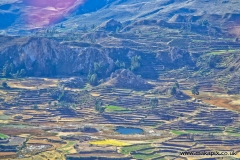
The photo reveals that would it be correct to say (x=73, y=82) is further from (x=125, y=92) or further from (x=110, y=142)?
(x=110, y=142)

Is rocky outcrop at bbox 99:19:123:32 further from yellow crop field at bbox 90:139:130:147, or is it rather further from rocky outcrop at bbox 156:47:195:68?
yellow crop field at bbox 90:139:130:147

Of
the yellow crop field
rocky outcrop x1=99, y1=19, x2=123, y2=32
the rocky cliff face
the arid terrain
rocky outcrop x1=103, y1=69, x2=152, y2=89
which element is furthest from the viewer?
rocky outcrop x1=99, y1=19, x2=123, y2=32

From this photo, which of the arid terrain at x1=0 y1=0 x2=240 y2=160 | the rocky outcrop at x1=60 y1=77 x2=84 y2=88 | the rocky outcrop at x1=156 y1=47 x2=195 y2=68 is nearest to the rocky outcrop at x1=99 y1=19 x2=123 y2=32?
the arid terrain at x1=0 y1=0 x2=240 y2=160

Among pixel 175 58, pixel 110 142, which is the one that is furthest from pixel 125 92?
pixel 110 142

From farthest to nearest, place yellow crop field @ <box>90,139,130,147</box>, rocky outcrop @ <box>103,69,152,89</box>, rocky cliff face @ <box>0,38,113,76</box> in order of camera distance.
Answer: rocky cliff face @ <box>0,38,113,76</box> < rocky outcrop @ <box>103,69,152,89</box> < yellow crop field @ <box>90,139,130,147</box>

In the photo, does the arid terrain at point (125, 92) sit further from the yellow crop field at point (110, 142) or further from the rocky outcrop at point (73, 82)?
the rocky outcrop at point (73, 82)

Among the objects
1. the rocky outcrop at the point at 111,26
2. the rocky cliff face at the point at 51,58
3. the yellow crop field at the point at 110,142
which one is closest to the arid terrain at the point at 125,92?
the yellow crop field at the point at 110,142

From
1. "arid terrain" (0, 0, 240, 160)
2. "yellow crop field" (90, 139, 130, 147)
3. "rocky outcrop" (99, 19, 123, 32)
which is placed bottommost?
"yellow crop field" (90, 139, 130, 147)

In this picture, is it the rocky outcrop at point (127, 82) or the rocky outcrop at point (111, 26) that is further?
the rocky outcrop at point (111, 26)

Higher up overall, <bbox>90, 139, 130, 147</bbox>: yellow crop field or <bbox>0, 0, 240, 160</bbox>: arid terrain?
<bbox>0, 0, 240, 160</bbox>: arid terrain
